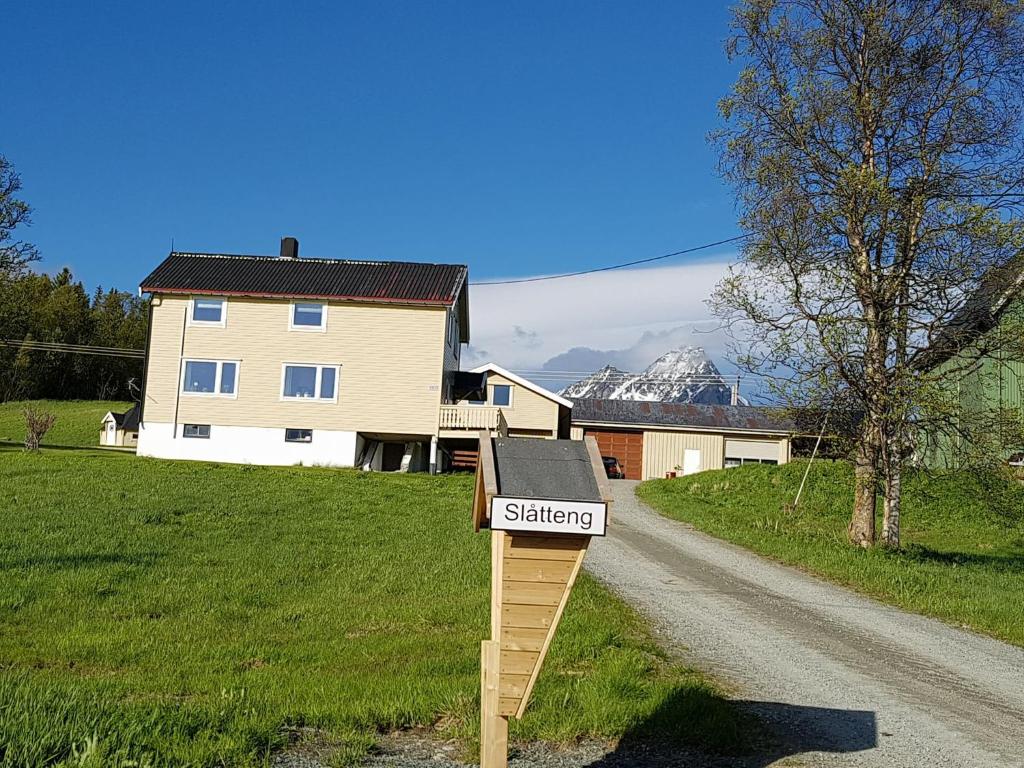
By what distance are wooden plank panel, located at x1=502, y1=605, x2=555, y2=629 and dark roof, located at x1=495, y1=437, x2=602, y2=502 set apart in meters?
0.57

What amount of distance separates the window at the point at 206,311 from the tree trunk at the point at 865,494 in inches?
950

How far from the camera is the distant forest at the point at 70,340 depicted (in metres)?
77.1

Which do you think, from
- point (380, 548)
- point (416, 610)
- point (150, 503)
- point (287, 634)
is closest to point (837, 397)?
point (380, 548)

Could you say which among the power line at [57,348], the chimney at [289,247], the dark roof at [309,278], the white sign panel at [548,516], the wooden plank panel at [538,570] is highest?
the chimney at [289,247]

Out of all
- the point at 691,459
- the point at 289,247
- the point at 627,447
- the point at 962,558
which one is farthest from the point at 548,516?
the point at 691,459

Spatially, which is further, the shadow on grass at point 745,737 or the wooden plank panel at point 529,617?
the shadow on grass at point 745,737

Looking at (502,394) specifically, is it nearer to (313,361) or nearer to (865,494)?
(313,361)

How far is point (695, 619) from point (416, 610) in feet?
9.39

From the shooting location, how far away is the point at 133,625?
27.3 ft

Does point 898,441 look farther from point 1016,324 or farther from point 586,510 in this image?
point 586,510

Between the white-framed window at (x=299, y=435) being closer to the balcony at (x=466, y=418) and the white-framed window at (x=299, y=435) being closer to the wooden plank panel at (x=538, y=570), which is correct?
the balcony at (x=466, y=418)

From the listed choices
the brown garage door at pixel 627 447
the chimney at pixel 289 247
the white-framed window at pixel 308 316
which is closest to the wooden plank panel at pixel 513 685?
the white-framed window at pixel 308 316

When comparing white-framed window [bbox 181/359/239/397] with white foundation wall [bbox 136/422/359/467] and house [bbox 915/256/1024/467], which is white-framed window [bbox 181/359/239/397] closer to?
white foundation wall [bbox 136/422/359/467]

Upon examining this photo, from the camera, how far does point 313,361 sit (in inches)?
1299
